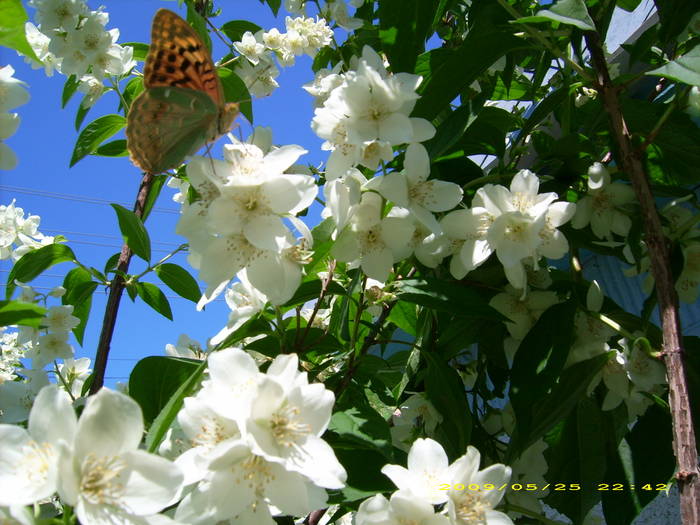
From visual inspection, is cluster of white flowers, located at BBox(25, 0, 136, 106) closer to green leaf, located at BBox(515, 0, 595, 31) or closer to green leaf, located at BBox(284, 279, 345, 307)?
green leaf, located at BBox(284, 279, 345, 307)

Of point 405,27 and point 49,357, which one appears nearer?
point 405,27

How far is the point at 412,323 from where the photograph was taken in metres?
1.37

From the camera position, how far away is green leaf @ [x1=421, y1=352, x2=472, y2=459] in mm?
1077

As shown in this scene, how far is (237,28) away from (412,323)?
4.83 ft

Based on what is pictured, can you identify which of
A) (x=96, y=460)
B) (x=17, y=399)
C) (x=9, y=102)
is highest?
(x=9, y=102)

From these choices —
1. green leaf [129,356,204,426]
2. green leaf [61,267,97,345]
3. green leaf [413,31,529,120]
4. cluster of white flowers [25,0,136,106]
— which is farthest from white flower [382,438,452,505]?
cluster of white flowers [25,0,136,106]

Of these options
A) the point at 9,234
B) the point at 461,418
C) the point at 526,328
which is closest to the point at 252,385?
the point at 461,418

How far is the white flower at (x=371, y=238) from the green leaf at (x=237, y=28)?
1495 millimetres

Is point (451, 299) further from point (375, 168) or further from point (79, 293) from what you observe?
point (79, 293)

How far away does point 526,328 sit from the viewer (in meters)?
1.14

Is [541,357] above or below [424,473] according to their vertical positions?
above

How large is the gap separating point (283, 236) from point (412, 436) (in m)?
0.66

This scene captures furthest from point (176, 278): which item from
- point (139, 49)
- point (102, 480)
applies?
point (102, 480)

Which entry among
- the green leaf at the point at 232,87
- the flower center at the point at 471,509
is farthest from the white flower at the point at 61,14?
the flower center at the point at 471,509
